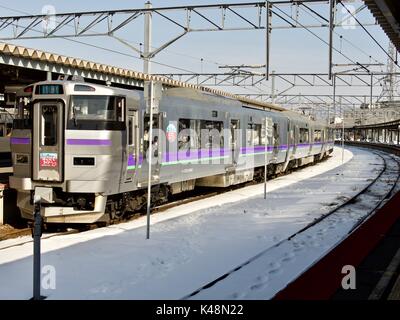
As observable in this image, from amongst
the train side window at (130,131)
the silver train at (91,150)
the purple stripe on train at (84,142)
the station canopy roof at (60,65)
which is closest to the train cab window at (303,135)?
the station canopy roof at (60,65)

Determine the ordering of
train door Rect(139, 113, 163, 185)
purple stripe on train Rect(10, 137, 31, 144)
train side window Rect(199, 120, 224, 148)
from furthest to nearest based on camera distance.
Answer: train side window Rect(199, 120, 224, 148) → train door Rect(139, 113, 163, 185) → purple stripe on train Rect(10, 137, 31, 144)

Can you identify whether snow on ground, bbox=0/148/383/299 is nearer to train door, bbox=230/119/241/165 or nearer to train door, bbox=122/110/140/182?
train door, bbox=122/110/140/182

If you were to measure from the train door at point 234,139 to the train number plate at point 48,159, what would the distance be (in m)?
7.98

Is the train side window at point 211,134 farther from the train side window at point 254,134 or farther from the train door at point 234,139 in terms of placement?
the train side window at point 254,134

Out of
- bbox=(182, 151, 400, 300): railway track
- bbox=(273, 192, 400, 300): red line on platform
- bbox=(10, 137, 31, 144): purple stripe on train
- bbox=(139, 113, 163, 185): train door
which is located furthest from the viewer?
bbox=(139, 113, 163, 185): train door

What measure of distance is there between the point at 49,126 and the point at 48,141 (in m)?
0.31

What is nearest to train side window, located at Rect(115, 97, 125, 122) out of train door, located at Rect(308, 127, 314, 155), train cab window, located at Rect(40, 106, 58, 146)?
train cab window, located at Rect(40, 106, 58, 146)

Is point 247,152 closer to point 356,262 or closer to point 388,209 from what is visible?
point 388,209

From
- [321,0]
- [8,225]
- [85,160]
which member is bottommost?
[8,225]

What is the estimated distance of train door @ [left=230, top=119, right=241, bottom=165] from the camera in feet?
56.6

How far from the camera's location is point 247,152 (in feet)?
61.3
